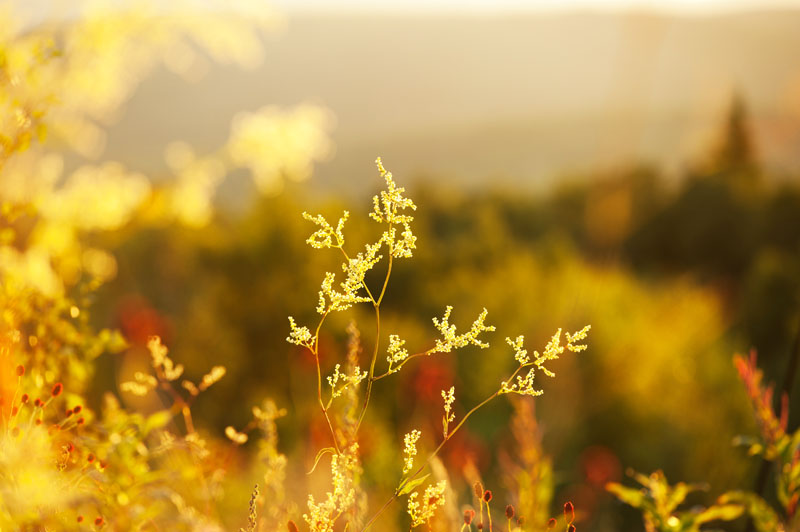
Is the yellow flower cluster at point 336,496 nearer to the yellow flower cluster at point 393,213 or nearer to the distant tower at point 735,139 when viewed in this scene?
the yellow flower cluster at point 393,213

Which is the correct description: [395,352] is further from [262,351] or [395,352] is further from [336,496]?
[262,351]

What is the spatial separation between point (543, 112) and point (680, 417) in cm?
8306

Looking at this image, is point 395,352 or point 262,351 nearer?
point 395,352

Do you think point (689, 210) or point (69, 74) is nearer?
point (69, 74)

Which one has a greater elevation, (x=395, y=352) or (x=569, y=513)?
(x=395, y=352)

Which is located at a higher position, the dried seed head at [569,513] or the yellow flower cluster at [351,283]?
the yellow flower cluster at [351,283]

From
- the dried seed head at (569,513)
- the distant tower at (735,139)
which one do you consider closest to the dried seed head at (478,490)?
the dried seed head at (569,513)

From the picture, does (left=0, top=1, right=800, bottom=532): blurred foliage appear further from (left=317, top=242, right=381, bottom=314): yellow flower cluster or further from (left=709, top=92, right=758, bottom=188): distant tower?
(left=709, top=92, right=758, bottom=188): distant tower

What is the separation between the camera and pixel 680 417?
288 inches

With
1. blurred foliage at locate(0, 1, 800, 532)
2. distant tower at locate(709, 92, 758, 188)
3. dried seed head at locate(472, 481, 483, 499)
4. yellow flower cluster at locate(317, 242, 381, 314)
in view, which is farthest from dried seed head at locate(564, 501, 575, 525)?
distant tower at locate(709, 92, 758, 188)

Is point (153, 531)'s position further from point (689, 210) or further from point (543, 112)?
point (543, 112)

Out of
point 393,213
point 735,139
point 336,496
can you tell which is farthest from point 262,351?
point 735,139

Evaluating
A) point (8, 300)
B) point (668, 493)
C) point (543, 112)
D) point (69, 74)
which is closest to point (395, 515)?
point (668, 493)

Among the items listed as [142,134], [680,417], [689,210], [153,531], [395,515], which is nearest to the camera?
[153,531]
